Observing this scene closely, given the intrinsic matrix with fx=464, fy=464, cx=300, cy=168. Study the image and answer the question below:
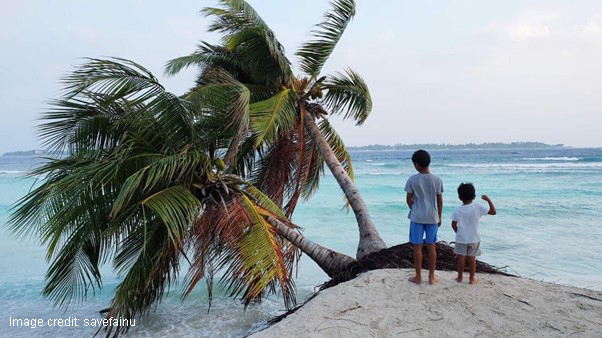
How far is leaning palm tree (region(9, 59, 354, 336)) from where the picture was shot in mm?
5656

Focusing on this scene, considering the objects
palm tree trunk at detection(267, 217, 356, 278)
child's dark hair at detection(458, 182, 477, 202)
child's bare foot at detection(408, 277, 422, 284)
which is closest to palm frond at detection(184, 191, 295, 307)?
palm tree trunk at detection(267, 217, 356, 278)

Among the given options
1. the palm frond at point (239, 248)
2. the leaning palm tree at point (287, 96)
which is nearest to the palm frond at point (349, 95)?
the leaning palm tree at point (287, 96)

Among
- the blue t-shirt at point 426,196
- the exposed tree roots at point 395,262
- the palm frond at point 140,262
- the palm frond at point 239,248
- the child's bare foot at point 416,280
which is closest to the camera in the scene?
the blue t-shirt at point 426,196

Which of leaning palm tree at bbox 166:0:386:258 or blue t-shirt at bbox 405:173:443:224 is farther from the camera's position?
leaning palm tree at bbox 166:0:386:258

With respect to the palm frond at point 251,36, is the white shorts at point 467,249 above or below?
below

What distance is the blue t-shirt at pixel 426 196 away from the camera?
5359mm

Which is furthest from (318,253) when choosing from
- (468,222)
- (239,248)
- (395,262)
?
(468,222)

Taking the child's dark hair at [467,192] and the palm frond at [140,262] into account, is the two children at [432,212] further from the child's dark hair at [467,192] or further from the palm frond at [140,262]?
the palm frond at [140,262]

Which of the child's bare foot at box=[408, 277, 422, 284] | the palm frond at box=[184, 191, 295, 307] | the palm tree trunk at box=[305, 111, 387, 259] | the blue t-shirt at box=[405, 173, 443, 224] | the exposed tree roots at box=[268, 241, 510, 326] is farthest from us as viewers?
the palm tree trunk at box=[305, 111, 387, 259]

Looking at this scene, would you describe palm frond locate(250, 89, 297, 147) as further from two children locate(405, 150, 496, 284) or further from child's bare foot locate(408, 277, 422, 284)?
child's bare foot locate(408, 277, 422, 284)

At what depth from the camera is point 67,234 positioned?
592 centimetres

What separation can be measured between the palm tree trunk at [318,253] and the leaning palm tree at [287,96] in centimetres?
61

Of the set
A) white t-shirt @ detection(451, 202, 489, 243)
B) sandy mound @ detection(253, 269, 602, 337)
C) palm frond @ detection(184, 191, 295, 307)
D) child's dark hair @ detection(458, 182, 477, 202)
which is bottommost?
sandy mound @ detection(253, 269, 602, 337)

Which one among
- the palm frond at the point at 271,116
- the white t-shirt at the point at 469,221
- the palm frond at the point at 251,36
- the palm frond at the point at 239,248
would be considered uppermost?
the palm frond at the point at 251,36
